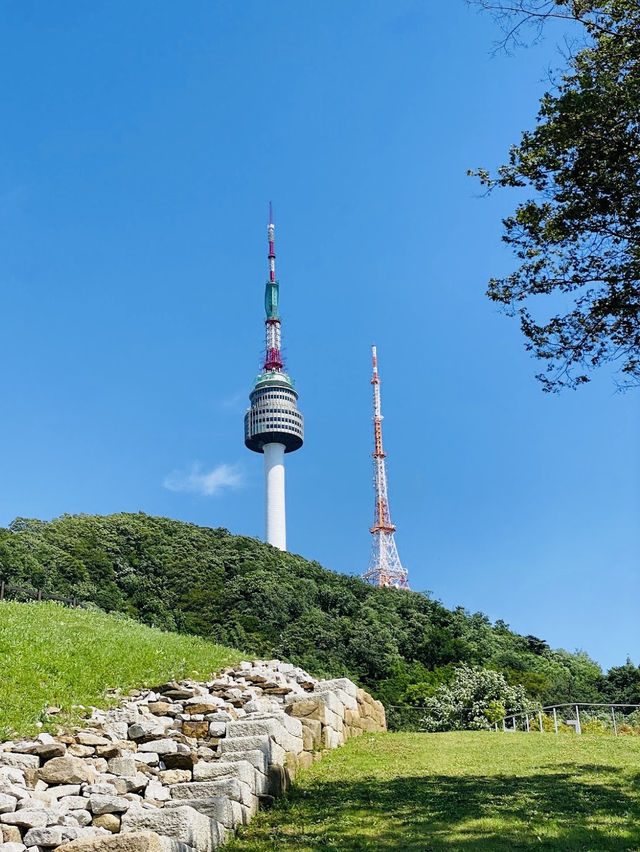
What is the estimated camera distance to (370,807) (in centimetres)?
1053

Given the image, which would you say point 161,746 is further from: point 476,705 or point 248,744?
point 476,705

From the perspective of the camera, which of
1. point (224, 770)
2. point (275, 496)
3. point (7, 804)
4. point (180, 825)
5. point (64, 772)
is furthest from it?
point (275, 496)

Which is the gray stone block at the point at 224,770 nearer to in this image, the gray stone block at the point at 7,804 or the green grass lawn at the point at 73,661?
the gray stone block at the point at 7,804

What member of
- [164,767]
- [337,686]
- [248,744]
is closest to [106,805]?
[164,767]

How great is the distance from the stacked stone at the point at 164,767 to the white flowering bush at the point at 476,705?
15.2m

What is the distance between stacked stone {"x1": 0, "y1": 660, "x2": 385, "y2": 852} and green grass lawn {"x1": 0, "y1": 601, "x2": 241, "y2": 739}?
24.5 inches

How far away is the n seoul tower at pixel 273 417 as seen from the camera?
313 feet

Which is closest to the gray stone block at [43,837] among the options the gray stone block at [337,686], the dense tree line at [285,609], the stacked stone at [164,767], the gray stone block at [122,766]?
the stacked stone at [164,767]

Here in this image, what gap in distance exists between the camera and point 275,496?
3745 inches

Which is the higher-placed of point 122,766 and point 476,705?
point 476,705

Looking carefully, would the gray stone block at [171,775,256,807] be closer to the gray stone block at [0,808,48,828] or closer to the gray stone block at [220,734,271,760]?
the gray stone block at [220,734,271,760]

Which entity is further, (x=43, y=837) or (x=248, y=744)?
(x=248, y=744)

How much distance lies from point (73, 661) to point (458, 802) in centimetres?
776

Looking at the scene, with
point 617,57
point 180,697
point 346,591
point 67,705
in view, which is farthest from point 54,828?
point 346,591
